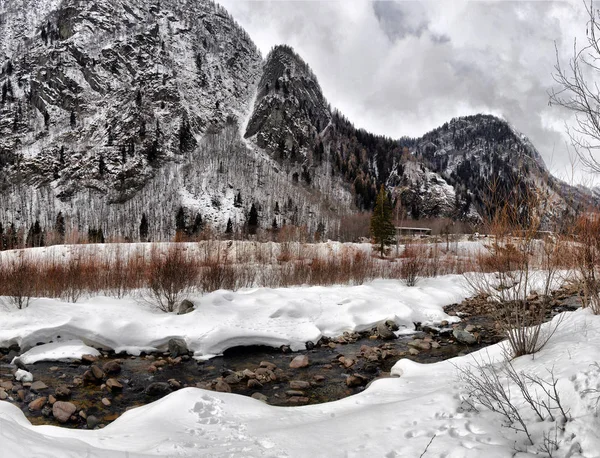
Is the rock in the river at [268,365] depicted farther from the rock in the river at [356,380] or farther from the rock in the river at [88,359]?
the rock in the river at [88,359]

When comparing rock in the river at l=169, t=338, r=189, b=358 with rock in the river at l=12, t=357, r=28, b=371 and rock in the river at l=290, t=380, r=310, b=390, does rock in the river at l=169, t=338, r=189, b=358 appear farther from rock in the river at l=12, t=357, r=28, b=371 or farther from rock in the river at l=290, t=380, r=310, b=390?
rock in the river at l=290, t=380, r=310, b=390

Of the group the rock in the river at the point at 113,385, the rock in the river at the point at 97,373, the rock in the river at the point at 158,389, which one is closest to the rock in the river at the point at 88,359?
the rock in the river at the point at 97,373

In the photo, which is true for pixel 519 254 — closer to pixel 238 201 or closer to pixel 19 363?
pixel 19 363

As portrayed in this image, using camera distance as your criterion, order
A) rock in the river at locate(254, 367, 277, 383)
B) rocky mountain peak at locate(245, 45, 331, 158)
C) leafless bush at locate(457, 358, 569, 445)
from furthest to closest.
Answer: rocky mountain peak at locate(245, 45, 331, 158)
rock in the river at locate(254, 367, 277, 383)
leafless bush at locate(457, 358, 569, 445)

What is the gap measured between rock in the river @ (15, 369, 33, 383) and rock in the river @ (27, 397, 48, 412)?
3.74ft

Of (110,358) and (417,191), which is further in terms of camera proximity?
(417,191)

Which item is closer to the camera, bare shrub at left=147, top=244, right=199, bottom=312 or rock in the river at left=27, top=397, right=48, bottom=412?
rock in the river at left=27, top=397, right=48, bottom=412

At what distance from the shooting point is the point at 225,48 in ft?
499

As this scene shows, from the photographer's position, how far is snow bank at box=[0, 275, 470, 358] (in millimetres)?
8477

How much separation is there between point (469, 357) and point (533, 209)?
297 cm

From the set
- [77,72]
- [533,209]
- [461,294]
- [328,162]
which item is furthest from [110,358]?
[77,72]

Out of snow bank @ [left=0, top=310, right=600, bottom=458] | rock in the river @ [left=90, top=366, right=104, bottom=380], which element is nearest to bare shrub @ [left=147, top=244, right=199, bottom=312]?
rock in the river @ [left=90, top=366, right=104, bottom=380]

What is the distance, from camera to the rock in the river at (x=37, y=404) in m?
5.57

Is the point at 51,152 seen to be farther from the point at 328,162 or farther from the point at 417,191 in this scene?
the point at 417,191
